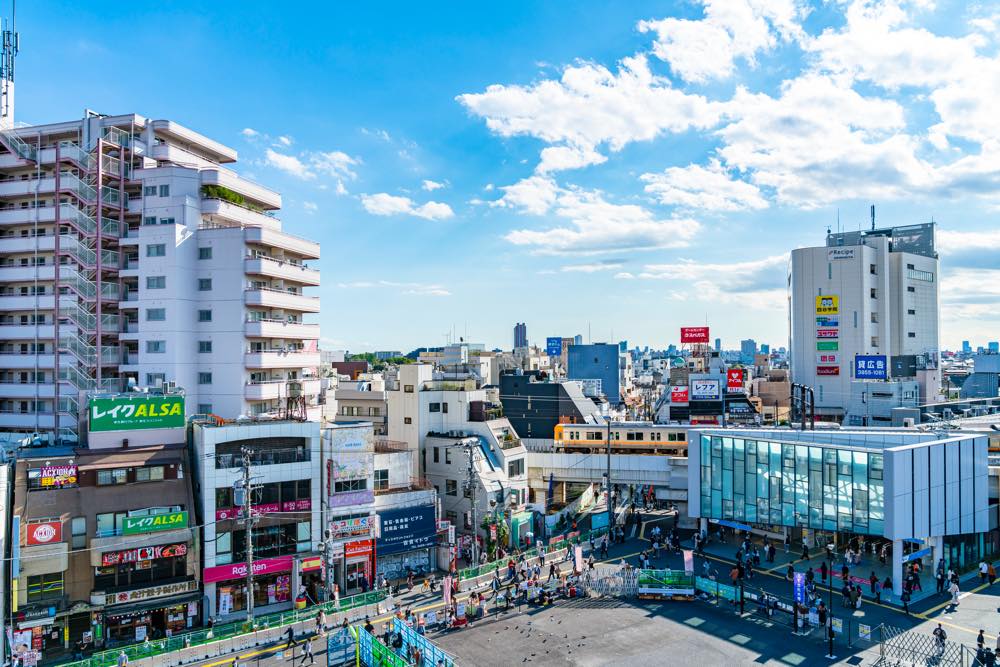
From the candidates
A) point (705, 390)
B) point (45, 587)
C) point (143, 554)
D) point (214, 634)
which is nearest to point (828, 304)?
point (705, 390)

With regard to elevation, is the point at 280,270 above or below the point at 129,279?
above

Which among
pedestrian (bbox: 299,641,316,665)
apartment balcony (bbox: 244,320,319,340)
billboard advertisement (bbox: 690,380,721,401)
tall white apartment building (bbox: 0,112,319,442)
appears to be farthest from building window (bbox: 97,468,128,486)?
billboard advertisement (bbox: 690,380,721,401)

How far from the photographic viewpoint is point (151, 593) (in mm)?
36844

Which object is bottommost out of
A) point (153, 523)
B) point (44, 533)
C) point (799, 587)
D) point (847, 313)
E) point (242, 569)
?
point (799, 587)

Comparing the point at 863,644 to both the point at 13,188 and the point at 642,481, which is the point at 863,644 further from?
the point at 13,188

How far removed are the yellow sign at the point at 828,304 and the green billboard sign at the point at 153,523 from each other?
325 feet

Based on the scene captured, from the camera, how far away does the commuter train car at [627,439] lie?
209ft

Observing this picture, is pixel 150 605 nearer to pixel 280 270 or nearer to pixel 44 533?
pixel 44 533

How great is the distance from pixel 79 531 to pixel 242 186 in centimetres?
3447

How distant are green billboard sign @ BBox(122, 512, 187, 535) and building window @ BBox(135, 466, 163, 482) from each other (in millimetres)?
2364

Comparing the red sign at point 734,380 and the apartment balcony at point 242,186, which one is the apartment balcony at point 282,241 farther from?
the red sign at point 734,380

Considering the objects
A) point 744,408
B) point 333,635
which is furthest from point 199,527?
point 744,408

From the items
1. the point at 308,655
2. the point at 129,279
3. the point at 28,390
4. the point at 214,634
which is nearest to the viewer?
the point at 308,655

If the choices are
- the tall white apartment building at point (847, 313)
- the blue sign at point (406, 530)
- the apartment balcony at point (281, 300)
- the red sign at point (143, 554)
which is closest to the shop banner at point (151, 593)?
the red sign at point (143, 554)
